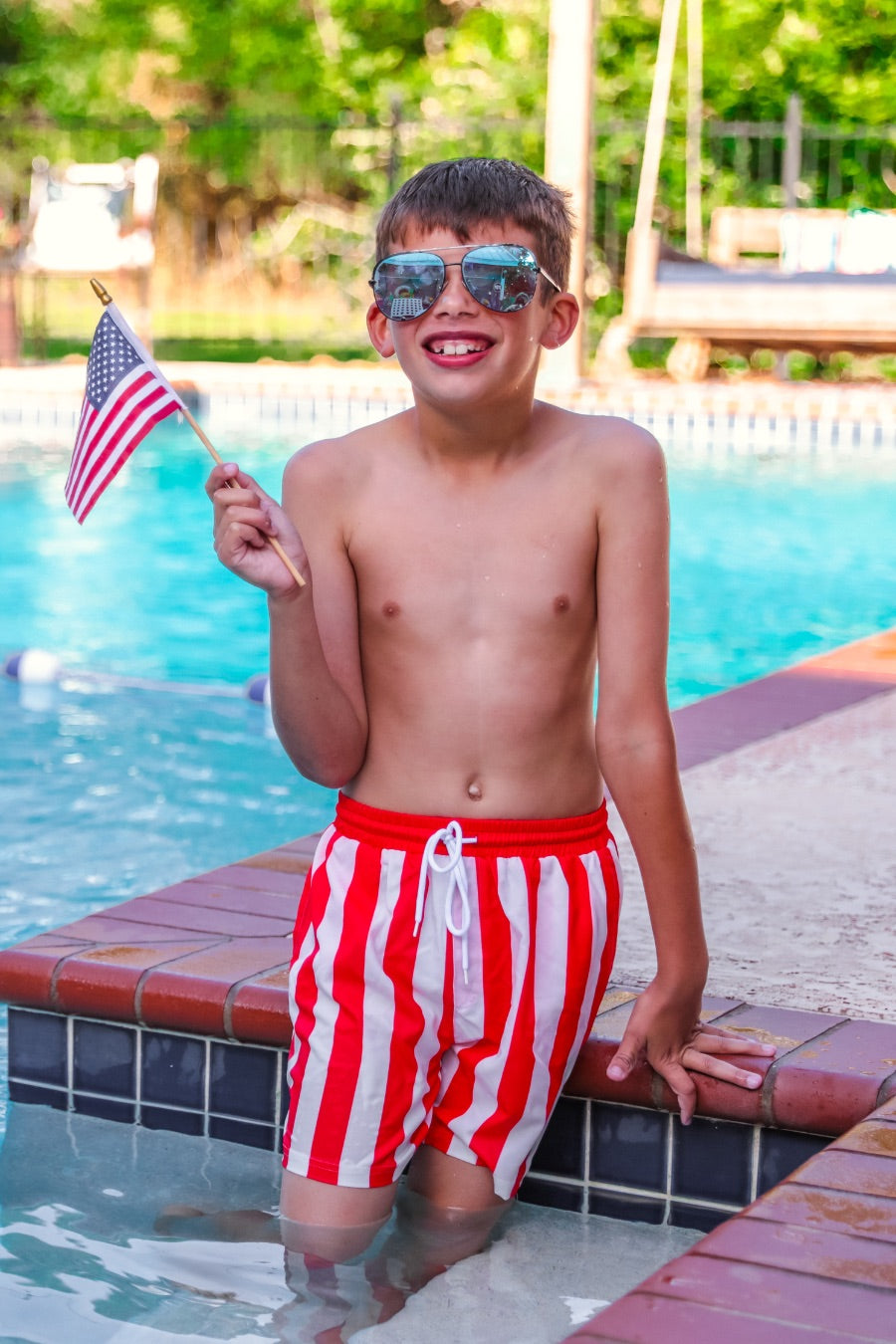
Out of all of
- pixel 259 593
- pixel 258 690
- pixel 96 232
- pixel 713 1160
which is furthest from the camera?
pixel 96 232

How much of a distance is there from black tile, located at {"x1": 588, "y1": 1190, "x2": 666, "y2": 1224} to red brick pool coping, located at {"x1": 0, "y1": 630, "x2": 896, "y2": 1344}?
0.14 meters

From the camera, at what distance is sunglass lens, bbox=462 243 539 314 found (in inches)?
83.0

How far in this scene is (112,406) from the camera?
2410 millimetres

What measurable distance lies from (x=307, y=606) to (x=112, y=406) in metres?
0.53

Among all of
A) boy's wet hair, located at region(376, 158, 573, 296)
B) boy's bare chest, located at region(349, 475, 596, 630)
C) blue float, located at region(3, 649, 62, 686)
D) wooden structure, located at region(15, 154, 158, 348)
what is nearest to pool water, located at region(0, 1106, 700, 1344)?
boy's bare chest, located at region(349, 475, 596, 630)

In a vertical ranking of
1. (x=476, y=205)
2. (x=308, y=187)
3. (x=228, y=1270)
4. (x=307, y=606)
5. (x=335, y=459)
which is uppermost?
(x=308, y=187)

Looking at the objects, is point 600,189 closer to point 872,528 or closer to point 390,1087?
point 872,528

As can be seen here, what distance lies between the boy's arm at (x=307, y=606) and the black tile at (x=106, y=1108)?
651 millimetres

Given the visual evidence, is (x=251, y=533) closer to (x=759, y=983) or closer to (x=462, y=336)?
(x=462, y=336)

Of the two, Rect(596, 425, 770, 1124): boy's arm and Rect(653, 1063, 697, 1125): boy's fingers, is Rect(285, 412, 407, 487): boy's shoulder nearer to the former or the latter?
Rect(596, 425, 770, 1124): boy's arm

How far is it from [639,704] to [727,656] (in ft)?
14.3

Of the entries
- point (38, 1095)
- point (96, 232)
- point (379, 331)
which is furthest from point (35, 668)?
point (96, 232)

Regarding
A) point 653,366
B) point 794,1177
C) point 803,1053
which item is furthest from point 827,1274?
point 653,366

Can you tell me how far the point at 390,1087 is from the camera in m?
2.13
